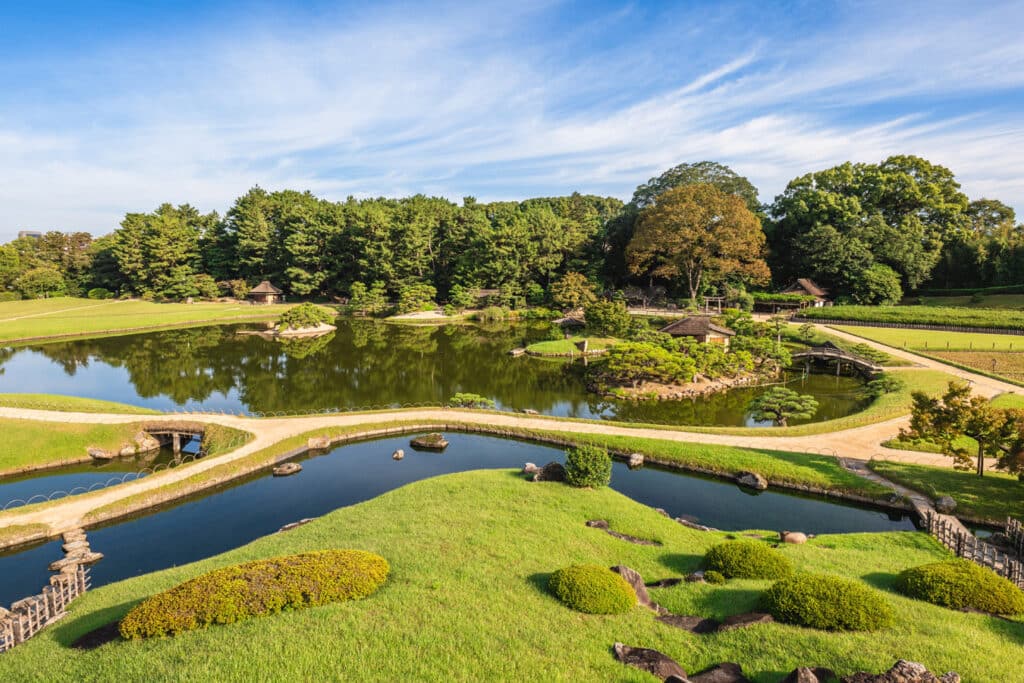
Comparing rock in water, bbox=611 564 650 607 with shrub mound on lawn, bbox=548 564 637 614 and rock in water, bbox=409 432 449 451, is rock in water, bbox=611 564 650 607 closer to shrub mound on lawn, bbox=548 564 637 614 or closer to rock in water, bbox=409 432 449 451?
shrub mound on lawn, bbox=548 564 637 614

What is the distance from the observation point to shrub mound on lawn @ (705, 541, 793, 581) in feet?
35.4

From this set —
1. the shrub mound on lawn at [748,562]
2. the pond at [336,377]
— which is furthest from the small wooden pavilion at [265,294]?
the shrub mound on lawn at [748,562]

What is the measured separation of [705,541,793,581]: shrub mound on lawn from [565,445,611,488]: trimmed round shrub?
5.48m

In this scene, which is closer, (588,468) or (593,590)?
(593,590)

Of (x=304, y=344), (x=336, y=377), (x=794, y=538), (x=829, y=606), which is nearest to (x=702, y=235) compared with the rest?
(x=336, y=377)

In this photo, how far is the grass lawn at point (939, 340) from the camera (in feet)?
131

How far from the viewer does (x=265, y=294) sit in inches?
3167

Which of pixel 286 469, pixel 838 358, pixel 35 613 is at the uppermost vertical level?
pixel 838 358

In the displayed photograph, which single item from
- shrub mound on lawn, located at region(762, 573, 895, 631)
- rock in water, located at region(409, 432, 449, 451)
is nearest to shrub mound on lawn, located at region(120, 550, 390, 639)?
shrub mound on lawn, located at region(762, 573, 895, 631)

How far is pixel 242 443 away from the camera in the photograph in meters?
23.2

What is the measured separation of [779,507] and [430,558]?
1300 cm

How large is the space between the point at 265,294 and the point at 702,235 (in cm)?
6200

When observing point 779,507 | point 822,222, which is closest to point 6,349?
point 779,507

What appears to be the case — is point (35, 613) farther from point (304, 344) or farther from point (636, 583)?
point (304, 344)
